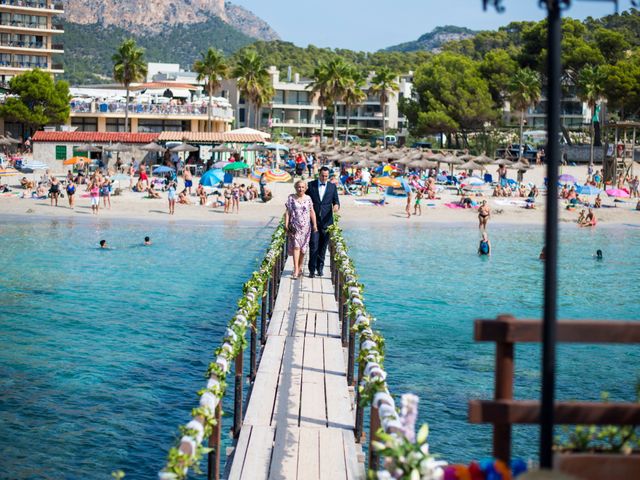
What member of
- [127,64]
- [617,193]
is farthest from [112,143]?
[617,193]

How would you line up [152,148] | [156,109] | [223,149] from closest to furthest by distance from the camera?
[152,148]
[223,149]
[156,109]

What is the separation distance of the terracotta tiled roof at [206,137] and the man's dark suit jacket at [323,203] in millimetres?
45580

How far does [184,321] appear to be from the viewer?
71.3 ft

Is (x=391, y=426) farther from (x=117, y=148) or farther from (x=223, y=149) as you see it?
(x=223, y=149)

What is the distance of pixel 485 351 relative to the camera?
19.0 m

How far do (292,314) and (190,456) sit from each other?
8.93 meters

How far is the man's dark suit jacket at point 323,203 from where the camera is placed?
59.4 ft

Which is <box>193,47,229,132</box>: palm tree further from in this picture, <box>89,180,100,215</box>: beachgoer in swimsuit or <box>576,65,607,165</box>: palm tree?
<box>89,180,100,215</box>: beachgoer in swimsuit

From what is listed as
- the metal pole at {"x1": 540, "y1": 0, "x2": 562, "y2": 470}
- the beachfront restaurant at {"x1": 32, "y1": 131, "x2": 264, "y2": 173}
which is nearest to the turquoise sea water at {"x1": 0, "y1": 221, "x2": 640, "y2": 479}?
the metal pole at {"x1": 540, "y1": 0, "x2": 562, "y2": 470}

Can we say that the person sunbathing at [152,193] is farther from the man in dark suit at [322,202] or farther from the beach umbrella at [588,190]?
the man in dark suit at [322,202]

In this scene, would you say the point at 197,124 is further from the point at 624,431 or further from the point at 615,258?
the point at 624,431

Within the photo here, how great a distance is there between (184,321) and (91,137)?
1764 inches

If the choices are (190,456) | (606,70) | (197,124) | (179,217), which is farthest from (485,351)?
(606,70)

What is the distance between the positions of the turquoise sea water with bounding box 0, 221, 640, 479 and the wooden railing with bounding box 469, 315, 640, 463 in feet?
25.2
